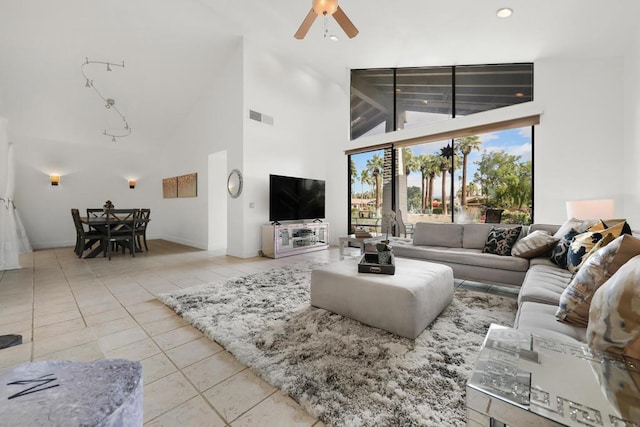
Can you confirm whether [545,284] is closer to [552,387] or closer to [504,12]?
[552,387]

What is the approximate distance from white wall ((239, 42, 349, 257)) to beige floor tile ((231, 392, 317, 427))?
3747 millimetres

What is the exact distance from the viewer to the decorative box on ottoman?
558mm

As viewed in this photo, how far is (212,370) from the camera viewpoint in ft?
5.13

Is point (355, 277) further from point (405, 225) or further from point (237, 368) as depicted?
point (405, 225)

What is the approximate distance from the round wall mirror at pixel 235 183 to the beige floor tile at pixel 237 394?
3.76 meters

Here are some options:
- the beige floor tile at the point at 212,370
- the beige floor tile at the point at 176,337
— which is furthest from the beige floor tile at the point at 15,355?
the beige floor tile at the point at 212,370

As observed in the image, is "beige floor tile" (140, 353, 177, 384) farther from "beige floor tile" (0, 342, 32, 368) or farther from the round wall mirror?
the round wall mirror

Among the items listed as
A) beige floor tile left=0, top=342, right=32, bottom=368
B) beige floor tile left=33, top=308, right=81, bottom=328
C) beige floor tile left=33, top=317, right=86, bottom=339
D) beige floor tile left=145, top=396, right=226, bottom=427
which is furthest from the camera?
beige floor tile left=33, top=308, right=81, bottom=328

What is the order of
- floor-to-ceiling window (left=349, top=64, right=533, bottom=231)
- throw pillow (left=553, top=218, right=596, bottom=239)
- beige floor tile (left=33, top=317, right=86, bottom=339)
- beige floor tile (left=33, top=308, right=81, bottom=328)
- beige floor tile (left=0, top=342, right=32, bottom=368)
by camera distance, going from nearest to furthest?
1. beige floor tile (left=0, top=342, right=32, bottom=368)
2. beige floor tile (left=33, top=317, right=86, bottom=339)
3. beige floor tile (left=33, top=308, right=81, bottom=328)
4. throw pillow (left=553, top=218, right=596, bottom=239)
5. floor-to-ceiling window (left=349, top=64, right=533, bottom=231)

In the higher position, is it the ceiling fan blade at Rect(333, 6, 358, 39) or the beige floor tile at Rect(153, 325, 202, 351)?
the ceiling fan blade at Rect(333, 6, 358, 39)

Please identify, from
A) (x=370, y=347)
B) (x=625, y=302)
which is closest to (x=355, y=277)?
(x=370, y=347)

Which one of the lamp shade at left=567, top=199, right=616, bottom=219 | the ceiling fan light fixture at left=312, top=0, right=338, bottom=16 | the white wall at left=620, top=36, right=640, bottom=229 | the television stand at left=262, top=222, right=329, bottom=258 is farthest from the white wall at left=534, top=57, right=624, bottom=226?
→ the television stand at left=262, top=222, right=329, bottom=258

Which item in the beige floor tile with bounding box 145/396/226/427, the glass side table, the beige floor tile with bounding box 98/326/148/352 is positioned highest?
the glass side table

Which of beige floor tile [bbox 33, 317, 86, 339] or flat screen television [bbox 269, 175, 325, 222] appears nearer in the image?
beige floor tile [bbox 33, 317, 86, 339]
